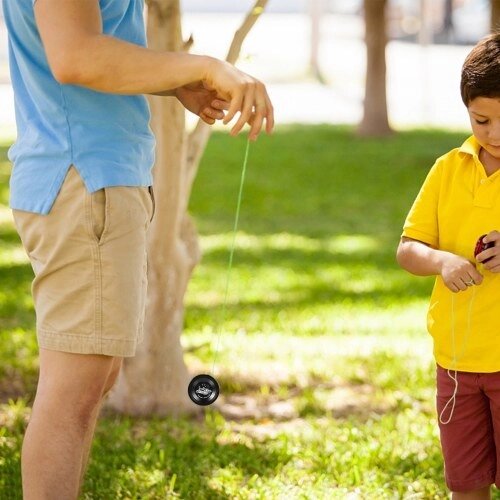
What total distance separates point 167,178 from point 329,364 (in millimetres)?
1458

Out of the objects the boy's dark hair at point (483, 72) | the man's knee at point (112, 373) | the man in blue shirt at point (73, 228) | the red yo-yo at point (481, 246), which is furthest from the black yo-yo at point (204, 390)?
the boy's dark hair at point (483, 72)

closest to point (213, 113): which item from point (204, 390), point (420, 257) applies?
point (420, 257)

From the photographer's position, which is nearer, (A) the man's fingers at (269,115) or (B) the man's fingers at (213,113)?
(A) the man's fingers at (269,115)

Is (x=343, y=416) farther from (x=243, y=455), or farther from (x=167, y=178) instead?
(x=167, y=178)

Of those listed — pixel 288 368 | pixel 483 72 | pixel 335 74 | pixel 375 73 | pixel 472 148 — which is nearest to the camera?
pixel 483 72

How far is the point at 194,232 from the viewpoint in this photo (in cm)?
526

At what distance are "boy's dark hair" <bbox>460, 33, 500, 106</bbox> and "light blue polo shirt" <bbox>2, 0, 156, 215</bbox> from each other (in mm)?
870

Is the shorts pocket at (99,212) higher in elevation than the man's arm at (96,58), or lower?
lower

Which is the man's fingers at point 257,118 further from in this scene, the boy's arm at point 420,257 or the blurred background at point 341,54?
the blurred background at point 341,54

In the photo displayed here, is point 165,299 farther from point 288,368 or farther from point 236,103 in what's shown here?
point 236,103

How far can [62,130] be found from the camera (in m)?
2.65

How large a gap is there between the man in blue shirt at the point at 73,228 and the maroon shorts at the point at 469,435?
926 millimetres

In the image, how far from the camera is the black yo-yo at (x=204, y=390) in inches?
127

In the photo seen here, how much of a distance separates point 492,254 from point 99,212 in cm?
97
